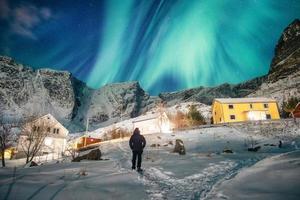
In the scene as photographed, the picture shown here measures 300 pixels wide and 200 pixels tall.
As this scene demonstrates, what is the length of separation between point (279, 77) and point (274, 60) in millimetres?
37731

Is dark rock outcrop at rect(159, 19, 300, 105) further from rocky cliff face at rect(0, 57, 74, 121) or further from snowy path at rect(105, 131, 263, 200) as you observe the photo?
rocky cliff face at rect(0, 57, 74, 121)

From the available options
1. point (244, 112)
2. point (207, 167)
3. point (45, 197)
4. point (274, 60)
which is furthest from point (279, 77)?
point (45, 197)

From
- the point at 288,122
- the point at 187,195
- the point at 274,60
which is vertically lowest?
the point at 187,195

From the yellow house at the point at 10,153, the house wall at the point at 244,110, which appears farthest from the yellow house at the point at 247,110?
the yellow house at the point at 10,153

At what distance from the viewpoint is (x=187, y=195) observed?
7.36 meters

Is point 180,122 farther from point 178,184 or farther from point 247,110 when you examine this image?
point 178,184

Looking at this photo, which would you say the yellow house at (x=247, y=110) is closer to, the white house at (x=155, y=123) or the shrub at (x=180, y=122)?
the shrub at (x=180, y=122)

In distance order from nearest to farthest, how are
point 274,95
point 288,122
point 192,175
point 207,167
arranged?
point 192,175
point 207,167
point 288,122
point 274,95

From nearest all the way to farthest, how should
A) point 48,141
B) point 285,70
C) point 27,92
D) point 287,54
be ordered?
point 48,141 → point 285,70 → point 287,54 → point 27,92

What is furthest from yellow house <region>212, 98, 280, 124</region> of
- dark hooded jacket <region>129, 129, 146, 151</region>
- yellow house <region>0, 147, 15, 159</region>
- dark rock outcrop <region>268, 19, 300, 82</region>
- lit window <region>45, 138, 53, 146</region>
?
dark rock outcrop <region>268, 19, 300, 82</region>

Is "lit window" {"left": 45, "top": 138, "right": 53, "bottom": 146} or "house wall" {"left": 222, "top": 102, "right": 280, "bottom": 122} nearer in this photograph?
"lit window" {"left": 45, "top": 138, "right": 53, "bottom": 146}

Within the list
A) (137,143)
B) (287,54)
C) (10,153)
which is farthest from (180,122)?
(287,54)

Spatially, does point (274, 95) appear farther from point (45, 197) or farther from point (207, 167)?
point (45, 197)

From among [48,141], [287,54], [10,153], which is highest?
[287,54]
